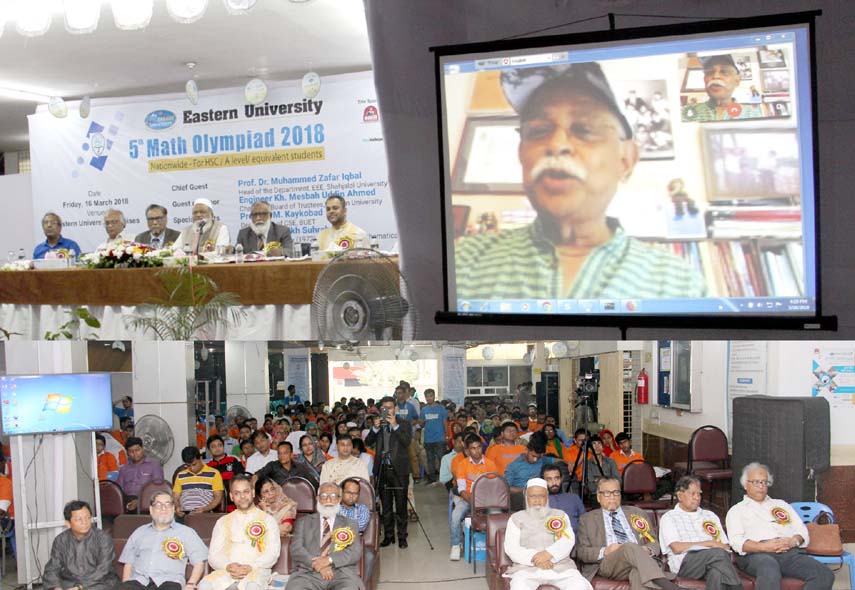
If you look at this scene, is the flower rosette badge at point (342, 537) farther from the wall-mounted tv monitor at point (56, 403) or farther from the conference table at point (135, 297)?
the conference table at point (135, 297)

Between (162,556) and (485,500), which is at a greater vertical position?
(485,500)

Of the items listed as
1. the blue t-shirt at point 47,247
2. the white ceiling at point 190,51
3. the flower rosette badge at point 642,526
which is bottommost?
the flower rosette badge at point 642,526

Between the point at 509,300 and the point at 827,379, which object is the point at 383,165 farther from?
the point at 827,379

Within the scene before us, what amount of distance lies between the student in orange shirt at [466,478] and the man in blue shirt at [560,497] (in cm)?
25

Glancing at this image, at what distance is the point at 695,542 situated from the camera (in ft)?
12.3

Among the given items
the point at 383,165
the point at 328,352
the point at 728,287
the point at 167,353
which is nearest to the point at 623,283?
the point at 728,287

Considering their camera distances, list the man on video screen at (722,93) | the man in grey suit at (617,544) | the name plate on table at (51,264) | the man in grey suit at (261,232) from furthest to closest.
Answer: the man in grey suit at (261,232)
the name plate on table at (51,264)
the man on video screen at (722,93)
the man in grey suit at (617,544)

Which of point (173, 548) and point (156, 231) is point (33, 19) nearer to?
point (156, 231)

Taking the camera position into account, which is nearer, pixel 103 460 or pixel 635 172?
pixel 103 460

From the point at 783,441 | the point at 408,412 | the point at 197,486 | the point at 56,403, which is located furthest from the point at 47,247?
the point at 783,441

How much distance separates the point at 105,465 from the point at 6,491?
495 millimetres

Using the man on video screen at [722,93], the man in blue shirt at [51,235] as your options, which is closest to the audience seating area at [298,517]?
the man on video screen at [722,93]

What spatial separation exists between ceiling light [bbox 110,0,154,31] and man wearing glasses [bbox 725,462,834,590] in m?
4.46

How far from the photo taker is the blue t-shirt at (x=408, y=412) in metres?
4.17
